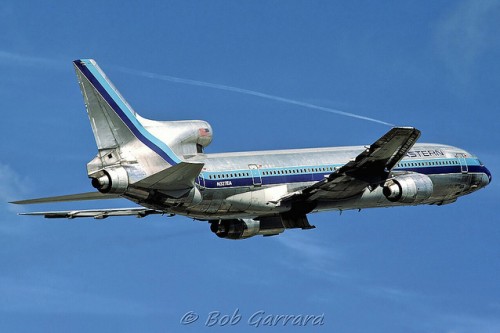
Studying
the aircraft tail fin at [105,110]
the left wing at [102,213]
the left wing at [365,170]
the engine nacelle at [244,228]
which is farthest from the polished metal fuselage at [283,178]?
the left wing at [102,213]

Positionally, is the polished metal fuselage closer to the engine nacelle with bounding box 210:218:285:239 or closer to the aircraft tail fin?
the engine nacelle with bounding box 210:218:285:239

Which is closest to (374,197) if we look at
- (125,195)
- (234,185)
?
(234,185)

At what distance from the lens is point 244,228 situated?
298 feet

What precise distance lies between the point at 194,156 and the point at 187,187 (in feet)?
8.27

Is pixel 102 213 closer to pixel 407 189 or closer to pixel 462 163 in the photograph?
pixel 407 189

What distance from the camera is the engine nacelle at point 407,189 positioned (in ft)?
293

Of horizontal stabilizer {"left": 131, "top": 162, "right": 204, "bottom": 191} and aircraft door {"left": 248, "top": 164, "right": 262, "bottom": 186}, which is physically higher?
aircraft door {"left": 248, "top": 164, "right": 262, "bottom": 186}

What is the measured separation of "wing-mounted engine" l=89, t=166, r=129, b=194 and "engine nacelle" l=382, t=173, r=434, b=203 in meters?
18.0

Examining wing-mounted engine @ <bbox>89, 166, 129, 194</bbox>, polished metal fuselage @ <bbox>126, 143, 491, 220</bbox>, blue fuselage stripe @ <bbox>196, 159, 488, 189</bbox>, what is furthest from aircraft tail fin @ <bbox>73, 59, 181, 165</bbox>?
blue fuselage stripe @ <bbox>196, 159, 488, 189</bbox>

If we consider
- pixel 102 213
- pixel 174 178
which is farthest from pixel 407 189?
pixel 102 213

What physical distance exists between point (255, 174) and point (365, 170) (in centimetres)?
639

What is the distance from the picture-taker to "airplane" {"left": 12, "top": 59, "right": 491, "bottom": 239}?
263 feet

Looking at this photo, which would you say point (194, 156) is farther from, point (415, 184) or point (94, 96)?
point (415, 184)

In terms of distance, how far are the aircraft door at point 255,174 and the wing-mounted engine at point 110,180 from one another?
31.1ft
